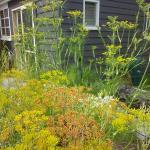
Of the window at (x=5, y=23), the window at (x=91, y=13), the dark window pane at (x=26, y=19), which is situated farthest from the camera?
the window at (x=5, y=23)

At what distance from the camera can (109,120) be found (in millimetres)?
2412

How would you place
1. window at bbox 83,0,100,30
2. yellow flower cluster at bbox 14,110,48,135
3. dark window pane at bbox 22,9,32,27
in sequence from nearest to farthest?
yellow flower cluster at bbox 14,110,48,135 < window at bbox 83,0,100,30 < dark window pane at bbox 22,9,32,27

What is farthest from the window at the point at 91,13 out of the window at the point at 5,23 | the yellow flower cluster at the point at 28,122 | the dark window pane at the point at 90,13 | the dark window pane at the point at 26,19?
the yellow flower cluster at the point at 28,122

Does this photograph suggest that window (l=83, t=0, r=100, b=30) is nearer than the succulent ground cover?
No

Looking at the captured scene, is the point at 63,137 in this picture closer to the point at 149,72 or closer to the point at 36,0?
the point at 36,0

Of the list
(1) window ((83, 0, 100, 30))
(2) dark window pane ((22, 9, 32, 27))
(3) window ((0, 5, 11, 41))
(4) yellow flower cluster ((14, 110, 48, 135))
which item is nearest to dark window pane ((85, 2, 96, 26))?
(1) window ((83, 0, 100, 30))

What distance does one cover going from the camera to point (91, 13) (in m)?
7.20

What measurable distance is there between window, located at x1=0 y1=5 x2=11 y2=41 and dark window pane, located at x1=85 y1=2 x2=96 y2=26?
4.26 meters

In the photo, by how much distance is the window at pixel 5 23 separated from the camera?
1041 cm

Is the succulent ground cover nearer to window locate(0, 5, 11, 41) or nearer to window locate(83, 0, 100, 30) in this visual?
window locate(83, 0, 100, 30)

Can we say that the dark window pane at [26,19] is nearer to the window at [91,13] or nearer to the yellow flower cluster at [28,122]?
the window at [91,13]

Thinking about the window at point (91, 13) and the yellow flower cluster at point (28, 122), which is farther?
the window at point (91, 13)

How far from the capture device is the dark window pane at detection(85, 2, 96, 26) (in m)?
7.02

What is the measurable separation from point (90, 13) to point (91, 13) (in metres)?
0.05
